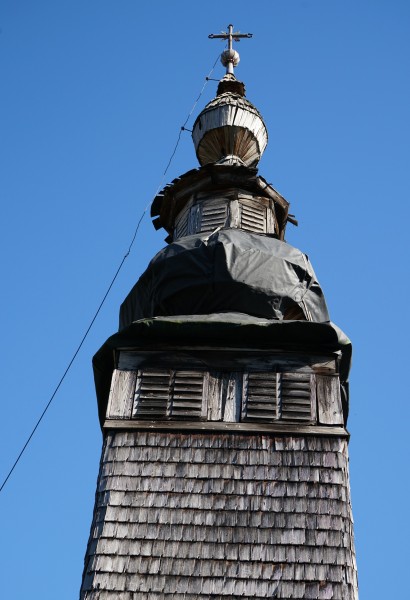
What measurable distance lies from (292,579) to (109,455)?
7.02ft

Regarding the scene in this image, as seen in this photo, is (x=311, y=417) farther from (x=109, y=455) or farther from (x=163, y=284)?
(x=163, y=284)

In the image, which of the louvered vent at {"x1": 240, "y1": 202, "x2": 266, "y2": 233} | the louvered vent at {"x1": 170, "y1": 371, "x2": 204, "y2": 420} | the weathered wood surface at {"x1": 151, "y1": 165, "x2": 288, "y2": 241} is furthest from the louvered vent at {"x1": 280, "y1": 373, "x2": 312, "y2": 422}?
the weathered wood surface at {"x1": 151, "y1": 165, "x2": 288, "y2": 241}

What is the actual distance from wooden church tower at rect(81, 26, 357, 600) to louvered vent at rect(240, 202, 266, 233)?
2.31 m

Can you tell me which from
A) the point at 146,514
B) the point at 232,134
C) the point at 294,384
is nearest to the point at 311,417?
the point at 294,384

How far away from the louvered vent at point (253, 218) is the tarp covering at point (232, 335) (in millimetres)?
4416

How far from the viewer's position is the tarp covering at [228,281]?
1100cm

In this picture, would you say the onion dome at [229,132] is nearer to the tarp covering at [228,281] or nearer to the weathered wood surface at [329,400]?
the tarp covering at [228,281]

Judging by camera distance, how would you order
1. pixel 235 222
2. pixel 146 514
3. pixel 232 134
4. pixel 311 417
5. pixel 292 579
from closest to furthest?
pixel 292 579 < pixel 146 514 < pixel 311 417 < pixel 235 222 < pixel 232 134

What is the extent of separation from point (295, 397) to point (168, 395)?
4.14ft

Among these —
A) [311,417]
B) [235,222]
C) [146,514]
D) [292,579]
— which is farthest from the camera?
[235,222]

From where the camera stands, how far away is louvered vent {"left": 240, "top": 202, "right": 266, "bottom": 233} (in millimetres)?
14352

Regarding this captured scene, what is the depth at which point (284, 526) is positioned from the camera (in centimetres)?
843

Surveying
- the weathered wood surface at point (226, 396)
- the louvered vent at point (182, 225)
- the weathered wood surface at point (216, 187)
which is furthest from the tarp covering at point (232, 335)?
the weathered wood surface at point (216, 187)

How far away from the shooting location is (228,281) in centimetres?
1104
